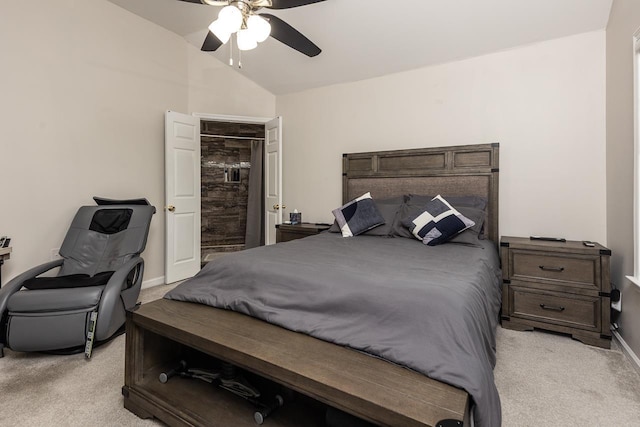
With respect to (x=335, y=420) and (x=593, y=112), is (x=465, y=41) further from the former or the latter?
(x=335, y=420)

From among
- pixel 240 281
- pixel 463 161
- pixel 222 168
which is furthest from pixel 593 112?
pixel 222 168

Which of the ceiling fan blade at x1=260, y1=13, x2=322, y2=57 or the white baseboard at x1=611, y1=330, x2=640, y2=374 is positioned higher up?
the ceiling fan blade at x1=260, y1=13, x2=322, y2=57

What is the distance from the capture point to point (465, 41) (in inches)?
128

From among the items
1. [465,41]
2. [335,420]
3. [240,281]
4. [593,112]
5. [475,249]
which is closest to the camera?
[335,420]

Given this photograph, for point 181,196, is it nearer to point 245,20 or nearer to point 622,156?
point 245,20

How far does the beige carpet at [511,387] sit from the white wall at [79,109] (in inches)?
49.9

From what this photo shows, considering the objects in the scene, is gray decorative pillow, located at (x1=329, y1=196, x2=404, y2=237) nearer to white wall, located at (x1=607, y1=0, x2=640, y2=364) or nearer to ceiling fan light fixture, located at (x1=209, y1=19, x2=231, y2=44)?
white wall, located at (x1=607, y1=0, x2=640, y2=364)

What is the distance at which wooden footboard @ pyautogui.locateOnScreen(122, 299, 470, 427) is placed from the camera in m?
1.05

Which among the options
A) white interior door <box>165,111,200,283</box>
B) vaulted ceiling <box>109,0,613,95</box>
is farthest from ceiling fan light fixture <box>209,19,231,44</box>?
white interior door <box>165,111,200,283</box>

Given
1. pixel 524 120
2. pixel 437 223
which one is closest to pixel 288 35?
pixel 437 223

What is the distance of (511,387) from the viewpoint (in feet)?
6.28

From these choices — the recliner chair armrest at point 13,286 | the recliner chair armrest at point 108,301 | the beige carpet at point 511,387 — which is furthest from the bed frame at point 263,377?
the recliner chair armrest at point 13,286

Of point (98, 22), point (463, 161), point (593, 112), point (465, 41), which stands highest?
point (98, 22)

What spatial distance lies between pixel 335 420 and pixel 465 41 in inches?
139
